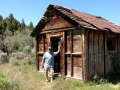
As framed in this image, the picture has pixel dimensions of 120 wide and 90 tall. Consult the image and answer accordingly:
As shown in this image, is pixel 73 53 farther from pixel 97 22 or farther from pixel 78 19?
pixel 97 22

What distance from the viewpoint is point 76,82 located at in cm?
975

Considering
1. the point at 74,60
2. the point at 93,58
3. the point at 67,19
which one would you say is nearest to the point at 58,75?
the point at 74,60

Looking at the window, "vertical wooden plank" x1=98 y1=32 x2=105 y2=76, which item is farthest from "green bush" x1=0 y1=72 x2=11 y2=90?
the window

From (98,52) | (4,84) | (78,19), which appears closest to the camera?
(4,84)

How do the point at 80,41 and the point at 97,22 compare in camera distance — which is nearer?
the point at 80,41

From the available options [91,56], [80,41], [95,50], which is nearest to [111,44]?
[95,50]

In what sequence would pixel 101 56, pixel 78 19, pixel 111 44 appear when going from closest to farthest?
pixel 78 19 → pixel 101 56 → pixel 111 44

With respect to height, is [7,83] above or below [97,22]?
below

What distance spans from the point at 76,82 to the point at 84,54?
1.56m

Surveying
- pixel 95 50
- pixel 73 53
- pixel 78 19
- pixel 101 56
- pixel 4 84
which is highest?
pixel 78 19

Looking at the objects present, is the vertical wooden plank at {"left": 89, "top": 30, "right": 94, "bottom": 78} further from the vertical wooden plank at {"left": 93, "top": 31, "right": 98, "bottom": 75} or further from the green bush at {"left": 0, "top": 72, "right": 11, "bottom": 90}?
the green bush at {"left": 0, "top": 72, "right": 11, "bottom": 90}

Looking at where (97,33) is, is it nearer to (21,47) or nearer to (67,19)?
(67,19)

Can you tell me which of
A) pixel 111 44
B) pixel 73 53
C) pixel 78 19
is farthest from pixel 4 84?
pixel 111 44

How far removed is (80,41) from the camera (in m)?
10.2
